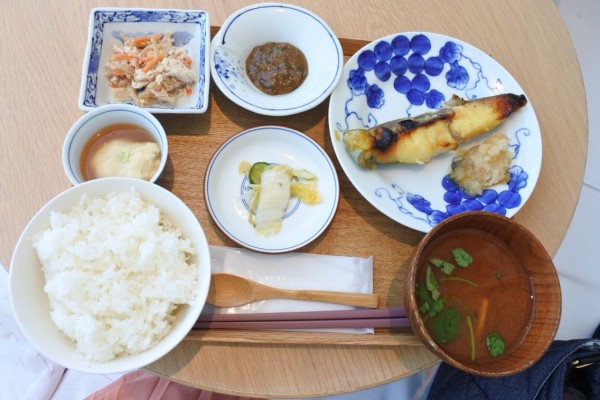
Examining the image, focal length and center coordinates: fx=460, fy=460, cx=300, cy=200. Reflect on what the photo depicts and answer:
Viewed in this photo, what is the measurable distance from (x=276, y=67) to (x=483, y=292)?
101 cm

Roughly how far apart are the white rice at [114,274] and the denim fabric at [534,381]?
54.4 inches

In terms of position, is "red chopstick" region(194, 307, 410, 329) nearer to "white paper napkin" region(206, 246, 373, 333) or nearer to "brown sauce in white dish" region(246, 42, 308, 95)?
"white paper napkin" region(206, 246, 373, 333)

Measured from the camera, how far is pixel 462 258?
1.32 m

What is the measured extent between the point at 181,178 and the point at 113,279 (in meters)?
0.43

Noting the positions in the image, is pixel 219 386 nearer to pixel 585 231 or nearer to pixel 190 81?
pixel 190 81

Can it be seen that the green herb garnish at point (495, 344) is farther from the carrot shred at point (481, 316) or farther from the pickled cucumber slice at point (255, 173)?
the pickled cucumber slice at point (255, 173)

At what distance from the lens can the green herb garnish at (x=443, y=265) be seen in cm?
132

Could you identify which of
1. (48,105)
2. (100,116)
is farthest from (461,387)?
(48,105)

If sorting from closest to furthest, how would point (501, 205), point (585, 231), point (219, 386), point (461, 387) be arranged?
1. point (219, 386)
2. point (501, 205)
3. point (461, 387)
4. point (585, 231)

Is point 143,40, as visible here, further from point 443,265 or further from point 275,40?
point 443,265

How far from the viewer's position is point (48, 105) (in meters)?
1.52

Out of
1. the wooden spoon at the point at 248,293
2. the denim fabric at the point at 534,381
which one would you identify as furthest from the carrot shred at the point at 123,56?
the denim fabric at the point at 534,381

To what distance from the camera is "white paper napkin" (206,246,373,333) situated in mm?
1359

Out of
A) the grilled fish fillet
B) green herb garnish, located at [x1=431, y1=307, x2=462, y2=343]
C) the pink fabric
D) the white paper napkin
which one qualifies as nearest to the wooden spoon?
the white paper napkin
